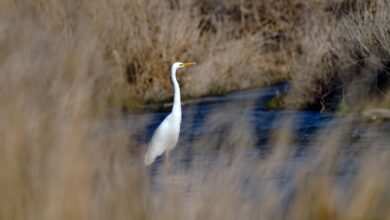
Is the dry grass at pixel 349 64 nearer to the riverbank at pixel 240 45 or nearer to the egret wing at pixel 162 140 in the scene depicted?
the riverbank at pixel 240 45

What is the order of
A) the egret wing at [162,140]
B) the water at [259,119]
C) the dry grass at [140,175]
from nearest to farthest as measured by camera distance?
the dry grass at [140,175]
the water at [259,119]
the egret wing at [162,140]

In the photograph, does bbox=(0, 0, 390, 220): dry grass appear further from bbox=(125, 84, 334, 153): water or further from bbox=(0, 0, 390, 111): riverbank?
bbox=(0, 0, 390, 111): riverbank

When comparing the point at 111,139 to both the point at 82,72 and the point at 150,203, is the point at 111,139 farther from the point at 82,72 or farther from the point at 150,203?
the point at 82,72

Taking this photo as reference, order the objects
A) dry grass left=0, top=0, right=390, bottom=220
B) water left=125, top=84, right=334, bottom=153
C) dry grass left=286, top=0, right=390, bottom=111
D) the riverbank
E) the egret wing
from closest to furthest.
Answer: dry grass left=0, top=0, right=390, bottom=220
water left=125, top=84, right=334, bottom=153
the egret wing
dry grass left=286, top=0, right=390, bottom=111
the riverbank

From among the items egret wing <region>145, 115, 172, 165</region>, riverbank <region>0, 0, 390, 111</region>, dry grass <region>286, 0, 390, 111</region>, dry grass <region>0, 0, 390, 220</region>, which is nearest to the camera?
dry grass <region>0, 0, 390, 220</region>

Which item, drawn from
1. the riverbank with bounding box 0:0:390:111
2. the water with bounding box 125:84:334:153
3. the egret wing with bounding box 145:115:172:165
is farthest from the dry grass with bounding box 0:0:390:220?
the egret wing with bounding box 145:115:172:165

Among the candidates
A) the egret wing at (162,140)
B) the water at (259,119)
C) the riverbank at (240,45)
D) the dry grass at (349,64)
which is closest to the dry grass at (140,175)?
the water at (259,119)

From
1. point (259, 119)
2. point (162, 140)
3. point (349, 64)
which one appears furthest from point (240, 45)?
point (162, 140)

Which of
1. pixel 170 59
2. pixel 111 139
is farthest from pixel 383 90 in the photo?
pixel 111 139

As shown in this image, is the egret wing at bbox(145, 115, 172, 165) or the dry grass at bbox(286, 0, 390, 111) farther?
the dry grass at bbox(286, 0, 390, 111)

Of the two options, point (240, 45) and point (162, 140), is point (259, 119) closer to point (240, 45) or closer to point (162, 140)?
point (162, 140)

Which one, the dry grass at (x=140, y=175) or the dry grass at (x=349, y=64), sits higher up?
the dry grass at (x=140, y=175)

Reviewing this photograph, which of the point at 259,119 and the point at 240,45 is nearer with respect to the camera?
the point at 259,119

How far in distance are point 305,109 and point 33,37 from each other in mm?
6690
